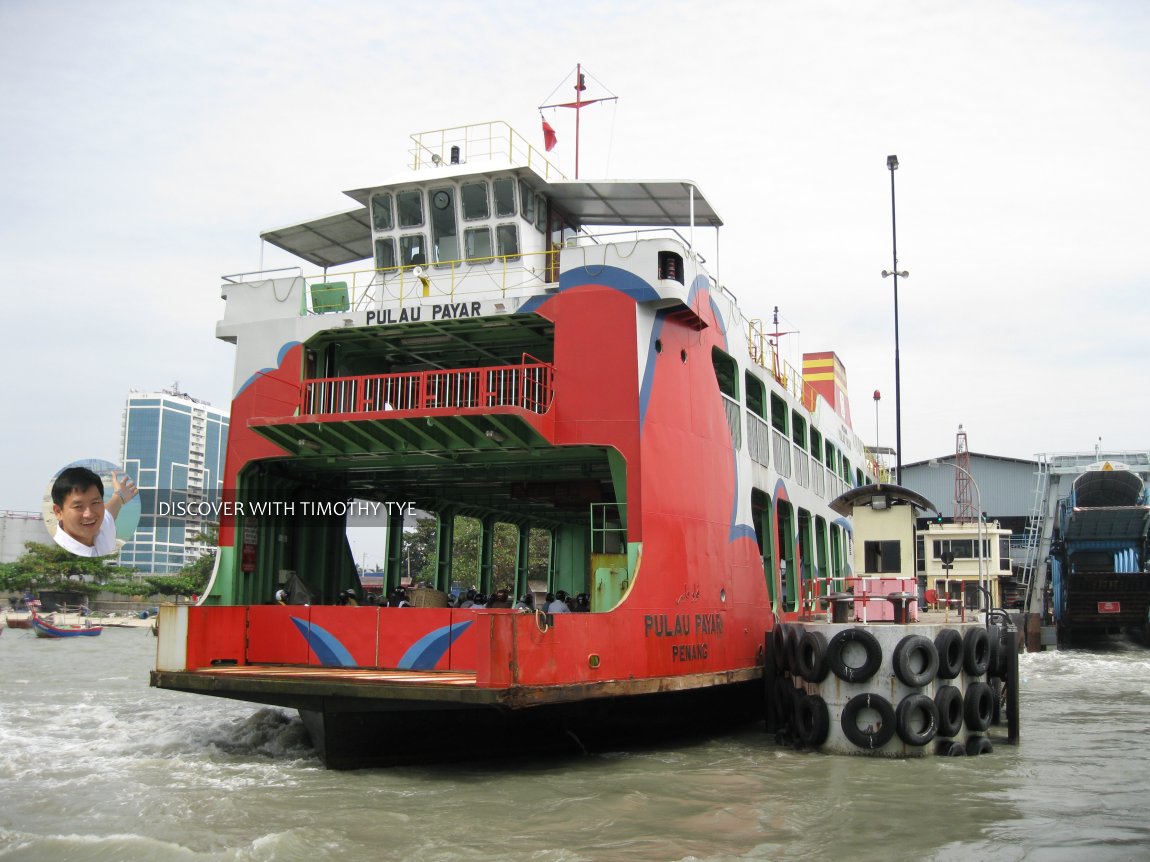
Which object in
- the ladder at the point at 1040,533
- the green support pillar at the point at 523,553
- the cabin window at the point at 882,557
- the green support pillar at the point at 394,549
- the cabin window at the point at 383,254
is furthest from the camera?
the ladder at the point at 1040,533

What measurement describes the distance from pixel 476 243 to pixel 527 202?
0.98 metres

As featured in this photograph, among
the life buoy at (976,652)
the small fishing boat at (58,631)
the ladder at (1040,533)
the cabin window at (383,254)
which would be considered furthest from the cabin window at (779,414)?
the small fishing boat at (58,631)

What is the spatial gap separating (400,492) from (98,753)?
21.5ft

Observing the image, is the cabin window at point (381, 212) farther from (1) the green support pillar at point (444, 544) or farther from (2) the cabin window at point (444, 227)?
(1) the green support pillar at point (444, 544)

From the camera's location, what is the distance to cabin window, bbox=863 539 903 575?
20719 mm

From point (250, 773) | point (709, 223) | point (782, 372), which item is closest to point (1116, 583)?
point (782, 372)

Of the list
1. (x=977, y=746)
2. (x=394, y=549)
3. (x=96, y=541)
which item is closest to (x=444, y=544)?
(x=394, y=549)

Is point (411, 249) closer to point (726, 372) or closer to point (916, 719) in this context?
point (726, 372)

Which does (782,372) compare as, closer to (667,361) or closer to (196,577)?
(667,361)

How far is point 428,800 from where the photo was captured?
36.9 ft

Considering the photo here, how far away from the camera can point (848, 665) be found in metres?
13.8

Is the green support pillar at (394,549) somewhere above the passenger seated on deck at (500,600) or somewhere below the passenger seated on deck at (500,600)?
above

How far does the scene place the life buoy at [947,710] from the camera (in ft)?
45.6

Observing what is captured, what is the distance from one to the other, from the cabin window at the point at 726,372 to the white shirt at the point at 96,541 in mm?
58214
